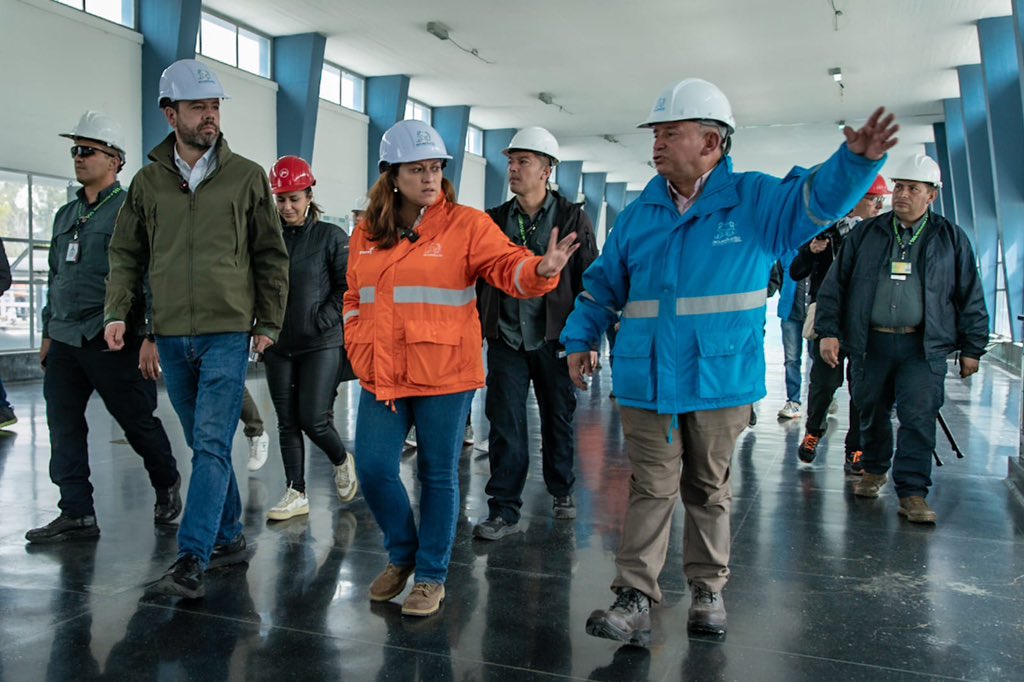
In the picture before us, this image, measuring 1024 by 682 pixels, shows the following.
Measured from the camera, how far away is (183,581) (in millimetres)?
3387

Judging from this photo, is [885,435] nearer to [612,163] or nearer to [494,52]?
[494,52]

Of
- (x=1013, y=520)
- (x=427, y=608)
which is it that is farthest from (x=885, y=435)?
(x=427, y=608)

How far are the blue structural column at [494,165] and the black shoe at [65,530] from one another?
74.4 ft

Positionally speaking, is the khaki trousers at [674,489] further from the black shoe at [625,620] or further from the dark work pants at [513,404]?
the dark work pants at [513,404]

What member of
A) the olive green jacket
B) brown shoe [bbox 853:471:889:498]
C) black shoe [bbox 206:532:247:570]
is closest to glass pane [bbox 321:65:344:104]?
brown shoe [bbox 853:471:889:498]

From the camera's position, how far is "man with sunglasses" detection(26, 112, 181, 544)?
4.20 meters

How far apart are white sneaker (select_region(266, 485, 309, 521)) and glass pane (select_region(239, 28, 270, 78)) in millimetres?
13628

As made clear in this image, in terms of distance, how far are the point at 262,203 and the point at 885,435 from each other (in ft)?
11.8

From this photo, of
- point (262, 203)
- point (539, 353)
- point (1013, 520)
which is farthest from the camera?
point (1013, 520)

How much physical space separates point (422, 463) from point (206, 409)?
0.89m

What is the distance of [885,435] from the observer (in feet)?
16.9

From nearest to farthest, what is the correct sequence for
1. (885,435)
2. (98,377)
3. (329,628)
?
(329,628)
(98,377)
(885,435)

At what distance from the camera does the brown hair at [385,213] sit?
130 inches

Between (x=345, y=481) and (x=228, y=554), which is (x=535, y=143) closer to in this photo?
(x=345, y=481)
